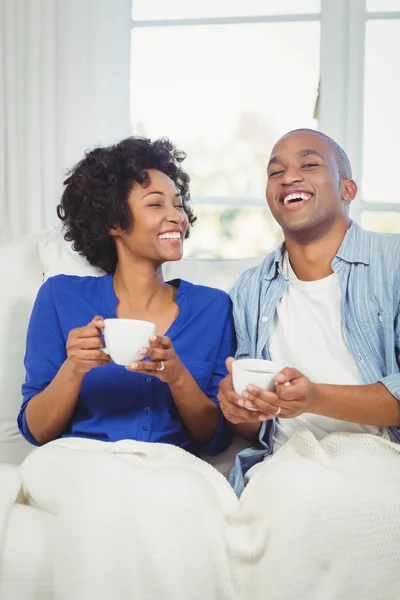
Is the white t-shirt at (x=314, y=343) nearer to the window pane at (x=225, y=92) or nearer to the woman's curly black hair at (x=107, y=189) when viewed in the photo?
the woman's curly black hair at (x=107, y=189)

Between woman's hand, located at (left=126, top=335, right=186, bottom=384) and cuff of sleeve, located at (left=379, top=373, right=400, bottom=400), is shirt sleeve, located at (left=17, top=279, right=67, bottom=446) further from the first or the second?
cuff of sleeve, located at (left=379, top=373, right=400, bottom=400)

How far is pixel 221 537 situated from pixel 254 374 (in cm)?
29

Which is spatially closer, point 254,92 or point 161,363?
point 161,363

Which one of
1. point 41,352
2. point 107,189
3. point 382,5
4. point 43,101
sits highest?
point 382,5

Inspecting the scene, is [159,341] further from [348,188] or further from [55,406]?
[348,188]

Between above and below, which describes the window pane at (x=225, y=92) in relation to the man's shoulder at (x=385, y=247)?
above

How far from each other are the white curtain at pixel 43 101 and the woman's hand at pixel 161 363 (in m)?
1.74

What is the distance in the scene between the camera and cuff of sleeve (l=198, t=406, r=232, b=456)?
1.76 meters

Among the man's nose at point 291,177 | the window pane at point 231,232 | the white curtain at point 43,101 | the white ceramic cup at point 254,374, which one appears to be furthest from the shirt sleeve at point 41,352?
the window pane at point 231,232

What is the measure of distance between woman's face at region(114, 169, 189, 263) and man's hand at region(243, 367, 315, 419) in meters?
0.54

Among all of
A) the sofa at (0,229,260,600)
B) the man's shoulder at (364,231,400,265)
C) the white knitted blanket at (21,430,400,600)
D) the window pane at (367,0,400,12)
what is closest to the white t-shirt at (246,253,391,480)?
the man's shoulder at (364,231,400,265)

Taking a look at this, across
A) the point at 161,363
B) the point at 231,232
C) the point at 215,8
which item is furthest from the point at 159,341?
the point at 215,8

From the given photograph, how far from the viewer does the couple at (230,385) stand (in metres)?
1.24

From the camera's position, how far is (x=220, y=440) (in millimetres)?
1776
